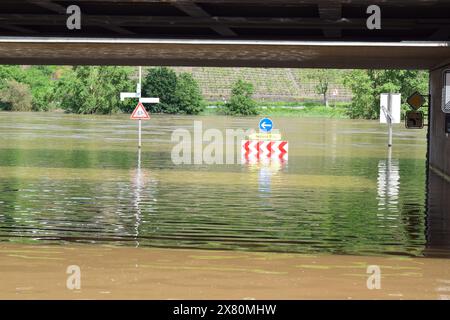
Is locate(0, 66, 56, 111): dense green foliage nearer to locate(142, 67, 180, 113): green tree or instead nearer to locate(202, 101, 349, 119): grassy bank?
locate(142, 67, 180, 113): green tree

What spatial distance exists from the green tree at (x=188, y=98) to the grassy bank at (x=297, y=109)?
2.32m

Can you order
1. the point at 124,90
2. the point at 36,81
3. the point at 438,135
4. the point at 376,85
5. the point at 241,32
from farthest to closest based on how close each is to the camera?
1. the point at 36,81
2. the point at 124,90
3. the point at 376,85
4. the point at 438,135
5. the point at 241,32

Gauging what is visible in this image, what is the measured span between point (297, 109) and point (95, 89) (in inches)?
→ 1326

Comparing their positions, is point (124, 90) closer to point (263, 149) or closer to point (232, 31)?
point (263, 149)

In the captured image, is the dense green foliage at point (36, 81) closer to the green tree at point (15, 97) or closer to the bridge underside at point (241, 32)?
the green tree at point (15, 97)

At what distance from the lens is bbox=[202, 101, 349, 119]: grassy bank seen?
463ft

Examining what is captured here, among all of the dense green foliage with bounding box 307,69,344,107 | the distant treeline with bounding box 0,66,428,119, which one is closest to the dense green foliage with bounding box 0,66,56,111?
the distant treeline with bounding box 0,66,428,119

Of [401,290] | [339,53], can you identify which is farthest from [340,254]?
[339,53]

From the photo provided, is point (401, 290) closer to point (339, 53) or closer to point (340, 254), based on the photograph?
point (340, 254)

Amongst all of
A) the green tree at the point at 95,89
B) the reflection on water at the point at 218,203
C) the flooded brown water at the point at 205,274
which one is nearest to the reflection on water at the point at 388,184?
the reflection on water at the point at 218,203

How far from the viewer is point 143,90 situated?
13762cm

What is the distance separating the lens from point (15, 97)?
14075 centimetres

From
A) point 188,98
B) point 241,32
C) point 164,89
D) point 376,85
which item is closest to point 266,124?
point 241,32

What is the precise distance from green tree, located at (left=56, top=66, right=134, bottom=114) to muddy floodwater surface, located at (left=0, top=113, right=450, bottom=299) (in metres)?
96.9
